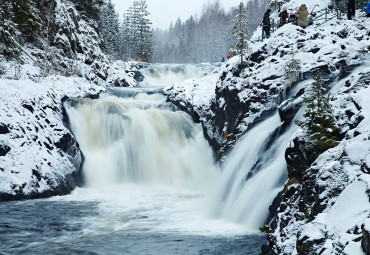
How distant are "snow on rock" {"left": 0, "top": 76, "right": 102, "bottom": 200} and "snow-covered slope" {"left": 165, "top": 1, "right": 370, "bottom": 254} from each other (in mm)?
7165

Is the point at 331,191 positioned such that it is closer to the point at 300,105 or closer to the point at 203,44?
the point at 300,105

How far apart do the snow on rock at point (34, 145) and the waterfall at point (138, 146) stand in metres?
1.11

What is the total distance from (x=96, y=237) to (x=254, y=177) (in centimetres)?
463

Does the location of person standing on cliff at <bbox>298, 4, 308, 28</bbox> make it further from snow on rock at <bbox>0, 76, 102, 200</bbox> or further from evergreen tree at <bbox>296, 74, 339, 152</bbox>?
snow on rock at <bbox>0, 76, 102, 200</bbox>

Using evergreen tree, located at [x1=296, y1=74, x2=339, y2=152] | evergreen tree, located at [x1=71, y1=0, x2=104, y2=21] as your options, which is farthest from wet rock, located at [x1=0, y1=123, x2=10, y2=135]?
evergreen tree, located at [x1=71, y1=0, x2=104, y2=21]

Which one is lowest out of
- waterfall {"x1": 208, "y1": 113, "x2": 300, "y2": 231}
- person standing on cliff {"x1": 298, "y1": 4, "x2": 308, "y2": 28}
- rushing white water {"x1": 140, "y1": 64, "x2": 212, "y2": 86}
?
waterfall {"x1": 208, "y1": 113, "x2": 300, "y2": 231}

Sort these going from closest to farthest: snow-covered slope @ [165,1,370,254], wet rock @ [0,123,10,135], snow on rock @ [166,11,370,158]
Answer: snow-covered slope @ [165,1,370,254], wet rock @ [0,123,10,135], snow on rock @ [166,11,370,158]

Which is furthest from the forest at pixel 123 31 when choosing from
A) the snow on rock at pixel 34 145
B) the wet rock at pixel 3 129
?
the wet rock at pixel 3 129

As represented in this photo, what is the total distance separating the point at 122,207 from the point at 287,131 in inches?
230

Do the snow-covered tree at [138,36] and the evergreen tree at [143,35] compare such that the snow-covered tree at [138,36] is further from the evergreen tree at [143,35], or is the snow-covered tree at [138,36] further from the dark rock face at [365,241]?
the dark rock face at [365,241]

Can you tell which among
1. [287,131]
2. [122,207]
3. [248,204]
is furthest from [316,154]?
[122,207]

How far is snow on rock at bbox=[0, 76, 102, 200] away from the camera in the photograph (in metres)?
12.6

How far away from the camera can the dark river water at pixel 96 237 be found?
25.1 ft

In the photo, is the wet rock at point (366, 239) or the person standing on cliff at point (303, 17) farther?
the person standing on cliff at point (303, 17)
